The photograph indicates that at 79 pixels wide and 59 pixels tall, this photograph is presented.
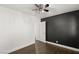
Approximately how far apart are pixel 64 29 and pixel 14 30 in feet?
7.52

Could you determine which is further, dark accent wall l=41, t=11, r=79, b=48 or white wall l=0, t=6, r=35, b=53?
dark accent wall l=41, t=11, r=79, b=48

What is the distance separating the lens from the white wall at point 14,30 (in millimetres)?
2713

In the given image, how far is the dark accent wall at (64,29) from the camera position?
3.36m

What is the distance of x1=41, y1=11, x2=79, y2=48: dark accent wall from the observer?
3.36m

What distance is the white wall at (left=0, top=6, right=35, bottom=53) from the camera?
8.90 feet

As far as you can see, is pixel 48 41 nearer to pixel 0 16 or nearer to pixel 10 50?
pixel 10 50

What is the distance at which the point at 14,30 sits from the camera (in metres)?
3.10

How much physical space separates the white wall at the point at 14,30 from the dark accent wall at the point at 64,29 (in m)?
1.07

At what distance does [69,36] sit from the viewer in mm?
3566

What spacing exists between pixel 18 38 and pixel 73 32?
7.81 feet

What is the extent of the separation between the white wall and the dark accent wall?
1073mm

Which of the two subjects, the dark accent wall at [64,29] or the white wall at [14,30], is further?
the dark accent wall at [64,29]
